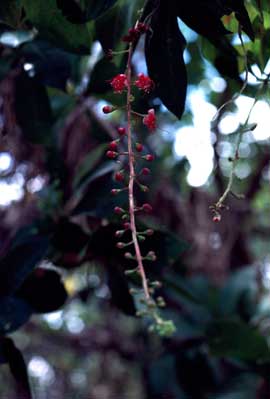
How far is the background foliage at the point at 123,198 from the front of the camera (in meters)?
0.91

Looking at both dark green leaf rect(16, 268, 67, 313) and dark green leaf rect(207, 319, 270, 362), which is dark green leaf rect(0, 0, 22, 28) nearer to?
dark green leaf rect(16, 268, 67, 313)

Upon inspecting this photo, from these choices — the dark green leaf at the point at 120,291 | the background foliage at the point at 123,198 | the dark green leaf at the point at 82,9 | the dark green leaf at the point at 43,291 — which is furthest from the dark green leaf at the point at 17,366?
the dark green leaf at the point at 82,9

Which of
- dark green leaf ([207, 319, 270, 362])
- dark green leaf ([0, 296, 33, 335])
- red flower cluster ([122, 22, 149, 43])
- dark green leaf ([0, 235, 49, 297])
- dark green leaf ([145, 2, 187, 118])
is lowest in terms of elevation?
dark green leaf ([207, 319, 270, 362])

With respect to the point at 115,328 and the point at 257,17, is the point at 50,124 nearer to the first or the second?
the point at 257,17

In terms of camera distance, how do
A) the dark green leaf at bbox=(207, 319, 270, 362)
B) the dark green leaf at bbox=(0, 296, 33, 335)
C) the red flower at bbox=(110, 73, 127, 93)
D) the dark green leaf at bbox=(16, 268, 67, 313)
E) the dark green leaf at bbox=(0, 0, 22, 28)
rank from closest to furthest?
the red flower at bbox=(110, 73, 127, 93) < the dark green leaf at bbox=(0, 0, 22, 28) < the dark green leaf at bbox=(0, 296, 33, 335) < the dark green leaf at bbox=(16, 268, 67, 313) < the dark green leaf at bbox=(207, 319, 270, 362)

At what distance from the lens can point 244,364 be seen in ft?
5.88

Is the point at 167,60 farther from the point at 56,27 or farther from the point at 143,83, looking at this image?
the point at 56,27

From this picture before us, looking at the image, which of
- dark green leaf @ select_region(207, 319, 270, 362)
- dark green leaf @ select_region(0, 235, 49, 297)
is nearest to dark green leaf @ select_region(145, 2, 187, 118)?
dark green leaf @ select_region(0, 235, 49, 297)

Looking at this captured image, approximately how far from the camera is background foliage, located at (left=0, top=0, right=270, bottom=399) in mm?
914

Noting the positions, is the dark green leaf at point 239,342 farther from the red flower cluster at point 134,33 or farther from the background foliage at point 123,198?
the red flower cluster at point 134,33

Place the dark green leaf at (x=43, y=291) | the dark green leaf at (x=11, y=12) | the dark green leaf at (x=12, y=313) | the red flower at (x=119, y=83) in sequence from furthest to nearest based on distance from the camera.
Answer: the dark green leaf at (x=43, y=291) < the dark green leaf at (x=12, y=313) < the dark green leaf at (x=11, y=12) < the red flower at (x=119, y=83)

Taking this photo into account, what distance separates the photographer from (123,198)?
46.6 inches

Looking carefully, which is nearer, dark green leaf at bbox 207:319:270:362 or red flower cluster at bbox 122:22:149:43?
red flower cluster at bbox 122:22:149:43

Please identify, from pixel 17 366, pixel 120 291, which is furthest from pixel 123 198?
pixel 17 366
